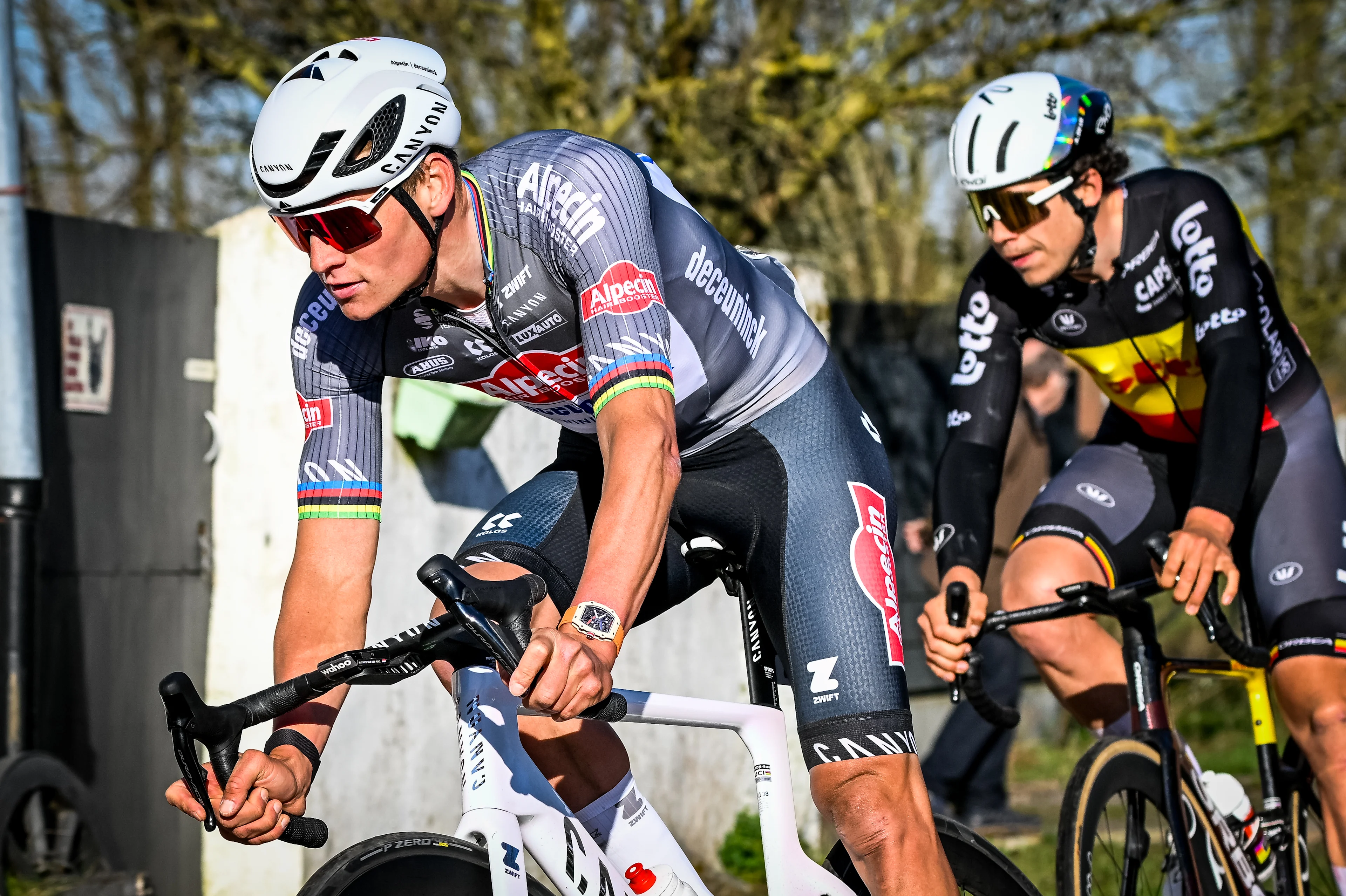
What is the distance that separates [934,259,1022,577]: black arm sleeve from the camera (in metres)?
3.65

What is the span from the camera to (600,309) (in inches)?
92.4

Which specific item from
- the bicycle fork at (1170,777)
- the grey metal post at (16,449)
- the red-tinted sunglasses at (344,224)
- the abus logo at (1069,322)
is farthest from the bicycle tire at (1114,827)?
the grey metal post at (16,449)

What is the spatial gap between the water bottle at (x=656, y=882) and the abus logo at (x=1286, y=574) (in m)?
1.97

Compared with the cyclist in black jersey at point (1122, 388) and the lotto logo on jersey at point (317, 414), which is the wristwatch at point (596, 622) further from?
the cyclist in black jersey at point (1122, 388)

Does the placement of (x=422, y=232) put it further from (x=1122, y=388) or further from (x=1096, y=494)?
(x=1122, y=388)

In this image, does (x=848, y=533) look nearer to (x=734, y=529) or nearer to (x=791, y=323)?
(x=734, y=529)

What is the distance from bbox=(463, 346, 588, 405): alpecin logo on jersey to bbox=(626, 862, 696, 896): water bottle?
96 centimetres

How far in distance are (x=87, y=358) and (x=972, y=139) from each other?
3.11m

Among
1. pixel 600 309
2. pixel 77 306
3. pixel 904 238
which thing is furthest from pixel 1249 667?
pixel 904 238

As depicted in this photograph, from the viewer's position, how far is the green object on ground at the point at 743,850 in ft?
19.4

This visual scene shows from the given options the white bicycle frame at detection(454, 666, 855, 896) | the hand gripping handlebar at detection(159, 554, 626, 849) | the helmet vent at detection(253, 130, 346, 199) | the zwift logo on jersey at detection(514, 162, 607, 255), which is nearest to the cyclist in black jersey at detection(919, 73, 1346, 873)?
the white bicycle frame at detection(454, 666, 855, 896)

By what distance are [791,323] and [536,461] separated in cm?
290

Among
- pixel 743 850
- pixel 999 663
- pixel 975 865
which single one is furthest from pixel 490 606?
pixel 999 663

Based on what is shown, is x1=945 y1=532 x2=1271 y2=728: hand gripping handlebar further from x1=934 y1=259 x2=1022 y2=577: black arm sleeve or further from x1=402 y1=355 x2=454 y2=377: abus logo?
x1=402 y1=355 x2=454 y2=377: abus logo
